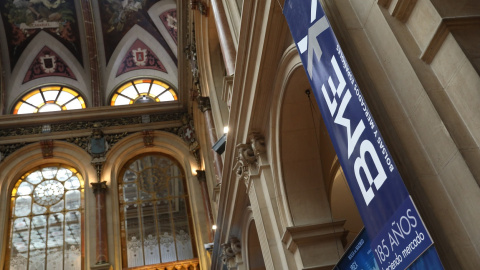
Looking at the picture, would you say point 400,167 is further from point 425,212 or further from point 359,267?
point 359,267

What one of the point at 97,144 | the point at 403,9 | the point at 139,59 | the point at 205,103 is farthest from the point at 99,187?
the point at 403,9

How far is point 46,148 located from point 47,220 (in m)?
2.32

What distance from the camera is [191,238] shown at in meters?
Answer: 14.6

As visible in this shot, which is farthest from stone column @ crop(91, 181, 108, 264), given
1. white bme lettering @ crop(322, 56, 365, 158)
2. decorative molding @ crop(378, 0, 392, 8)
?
decorative molding @ crop(378, 0, 392, 8)

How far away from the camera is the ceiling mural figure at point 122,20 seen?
1705 centimetres

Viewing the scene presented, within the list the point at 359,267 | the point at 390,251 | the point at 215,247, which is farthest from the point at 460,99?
the point at 215,247

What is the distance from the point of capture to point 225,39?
29.3 ft

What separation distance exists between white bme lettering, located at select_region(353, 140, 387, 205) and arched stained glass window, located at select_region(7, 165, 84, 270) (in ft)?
39.9

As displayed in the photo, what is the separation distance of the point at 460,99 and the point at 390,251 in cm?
104

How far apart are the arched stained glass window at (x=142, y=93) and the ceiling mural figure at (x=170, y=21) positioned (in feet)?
5.99

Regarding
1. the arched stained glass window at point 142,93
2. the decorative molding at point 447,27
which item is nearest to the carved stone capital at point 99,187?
the arched stained glass window at point 142,93

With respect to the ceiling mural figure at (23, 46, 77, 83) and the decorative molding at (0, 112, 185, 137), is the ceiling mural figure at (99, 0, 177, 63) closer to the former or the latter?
the ceiling mural figure at (23, 46, 77, 83)

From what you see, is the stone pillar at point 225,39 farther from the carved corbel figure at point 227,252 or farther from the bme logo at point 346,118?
the bme logo at point 346,118

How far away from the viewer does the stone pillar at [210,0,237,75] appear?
8773mm
